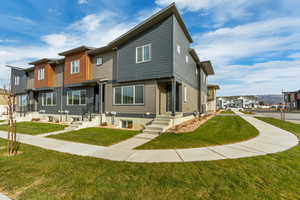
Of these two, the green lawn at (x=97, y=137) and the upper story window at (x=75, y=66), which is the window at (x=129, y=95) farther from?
the upper story window at (x=75, y=66)

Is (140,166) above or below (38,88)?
below

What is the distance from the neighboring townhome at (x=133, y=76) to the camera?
32.5 ft

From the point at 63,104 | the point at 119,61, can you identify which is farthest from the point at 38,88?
the point at 119,61

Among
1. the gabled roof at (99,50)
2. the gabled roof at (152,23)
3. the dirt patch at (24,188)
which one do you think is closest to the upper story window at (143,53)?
the gabled roof at (152,23)

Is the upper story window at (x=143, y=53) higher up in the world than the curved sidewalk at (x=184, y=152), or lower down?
higher up

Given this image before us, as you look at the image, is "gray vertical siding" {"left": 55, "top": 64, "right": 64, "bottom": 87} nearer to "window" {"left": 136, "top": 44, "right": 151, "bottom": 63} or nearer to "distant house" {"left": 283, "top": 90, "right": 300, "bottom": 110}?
"window" {"left": 136, "top": 44, "right": 151, "bottom": 63}

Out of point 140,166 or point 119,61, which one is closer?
point 140,166

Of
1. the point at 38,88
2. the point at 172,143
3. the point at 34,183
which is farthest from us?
the point at 38,88

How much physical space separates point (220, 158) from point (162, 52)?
774 cm

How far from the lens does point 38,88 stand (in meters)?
17.6

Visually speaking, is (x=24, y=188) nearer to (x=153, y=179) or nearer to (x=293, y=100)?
(x=153, y=179)

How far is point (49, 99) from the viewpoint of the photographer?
1714 centimetres

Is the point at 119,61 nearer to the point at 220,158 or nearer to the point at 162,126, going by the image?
the point at 162,126

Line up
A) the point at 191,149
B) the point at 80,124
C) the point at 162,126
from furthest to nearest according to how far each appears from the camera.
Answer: the point at 80,124 → the point at 162,126 → the point at 191,149
